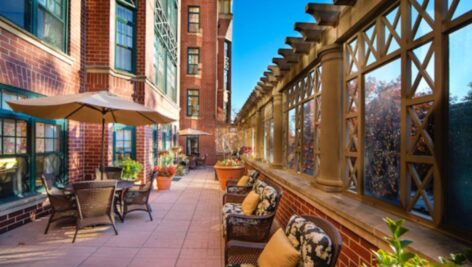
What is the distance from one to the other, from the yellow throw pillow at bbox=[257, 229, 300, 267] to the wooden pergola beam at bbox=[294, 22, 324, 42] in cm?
259

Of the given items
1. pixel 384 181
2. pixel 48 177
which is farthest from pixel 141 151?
pixel 384 181

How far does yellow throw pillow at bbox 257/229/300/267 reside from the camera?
182 centimetres

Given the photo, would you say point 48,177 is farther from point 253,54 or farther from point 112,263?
point 253,54

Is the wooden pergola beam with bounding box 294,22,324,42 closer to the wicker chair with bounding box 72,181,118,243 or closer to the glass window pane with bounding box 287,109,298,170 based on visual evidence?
the glass window pane with bounding box 287,109,298,170

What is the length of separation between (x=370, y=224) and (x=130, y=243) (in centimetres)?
337

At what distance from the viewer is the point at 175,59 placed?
12445mm

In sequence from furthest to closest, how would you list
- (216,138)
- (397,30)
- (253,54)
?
1. (253,54)
2. (216,138)
3. (397,30)

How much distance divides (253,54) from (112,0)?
19050 millimetres

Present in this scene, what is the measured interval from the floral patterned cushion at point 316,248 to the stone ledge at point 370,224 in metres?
0.41

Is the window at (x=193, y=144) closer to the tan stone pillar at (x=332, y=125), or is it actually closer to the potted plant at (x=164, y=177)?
the potted plant at (x=164, y=177)

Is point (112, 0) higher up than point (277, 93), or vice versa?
point (112, 0)

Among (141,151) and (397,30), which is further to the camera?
(141,151)

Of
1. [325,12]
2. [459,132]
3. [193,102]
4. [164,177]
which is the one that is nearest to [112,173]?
[164,177]

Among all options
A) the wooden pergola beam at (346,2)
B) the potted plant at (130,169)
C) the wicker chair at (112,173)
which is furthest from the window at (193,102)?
the wooden pergola beam at (346,2)
